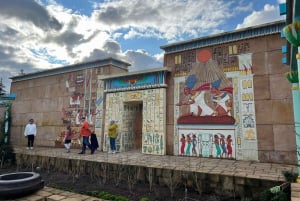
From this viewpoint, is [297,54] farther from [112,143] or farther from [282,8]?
[112,143]

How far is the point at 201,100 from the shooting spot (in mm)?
7676

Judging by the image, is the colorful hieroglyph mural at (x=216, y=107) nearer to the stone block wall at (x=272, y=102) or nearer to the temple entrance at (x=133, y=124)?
the stone block wall at (x=272, y=102)

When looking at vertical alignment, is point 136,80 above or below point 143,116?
above

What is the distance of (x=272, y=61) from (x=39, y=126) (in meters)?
11.4

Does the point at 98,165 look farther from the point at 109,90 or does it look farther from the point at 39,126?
the point at 39,126

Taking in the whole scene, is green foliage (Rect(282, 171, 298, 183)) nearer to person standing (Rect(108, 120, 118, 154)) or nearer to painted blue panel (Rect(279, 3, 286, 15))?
painted blue panel (Rect(279, 3, 286, 15))

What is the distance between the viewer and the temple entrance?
376 inches

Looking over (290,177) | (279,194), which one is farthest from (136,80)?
(279,194)

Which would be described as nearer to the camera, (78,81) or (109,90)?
(109,90)

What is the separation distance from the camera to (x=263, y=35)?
7.02m

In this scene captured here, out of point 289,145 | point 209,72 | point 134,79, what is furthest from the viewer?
point 134,79

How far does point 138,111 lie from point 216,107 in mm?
3799

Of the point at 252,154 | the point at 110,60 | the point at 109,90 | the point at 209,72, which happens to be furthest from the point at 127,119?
the point at 252,154

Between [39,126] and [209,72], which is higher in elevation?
[209,72]
